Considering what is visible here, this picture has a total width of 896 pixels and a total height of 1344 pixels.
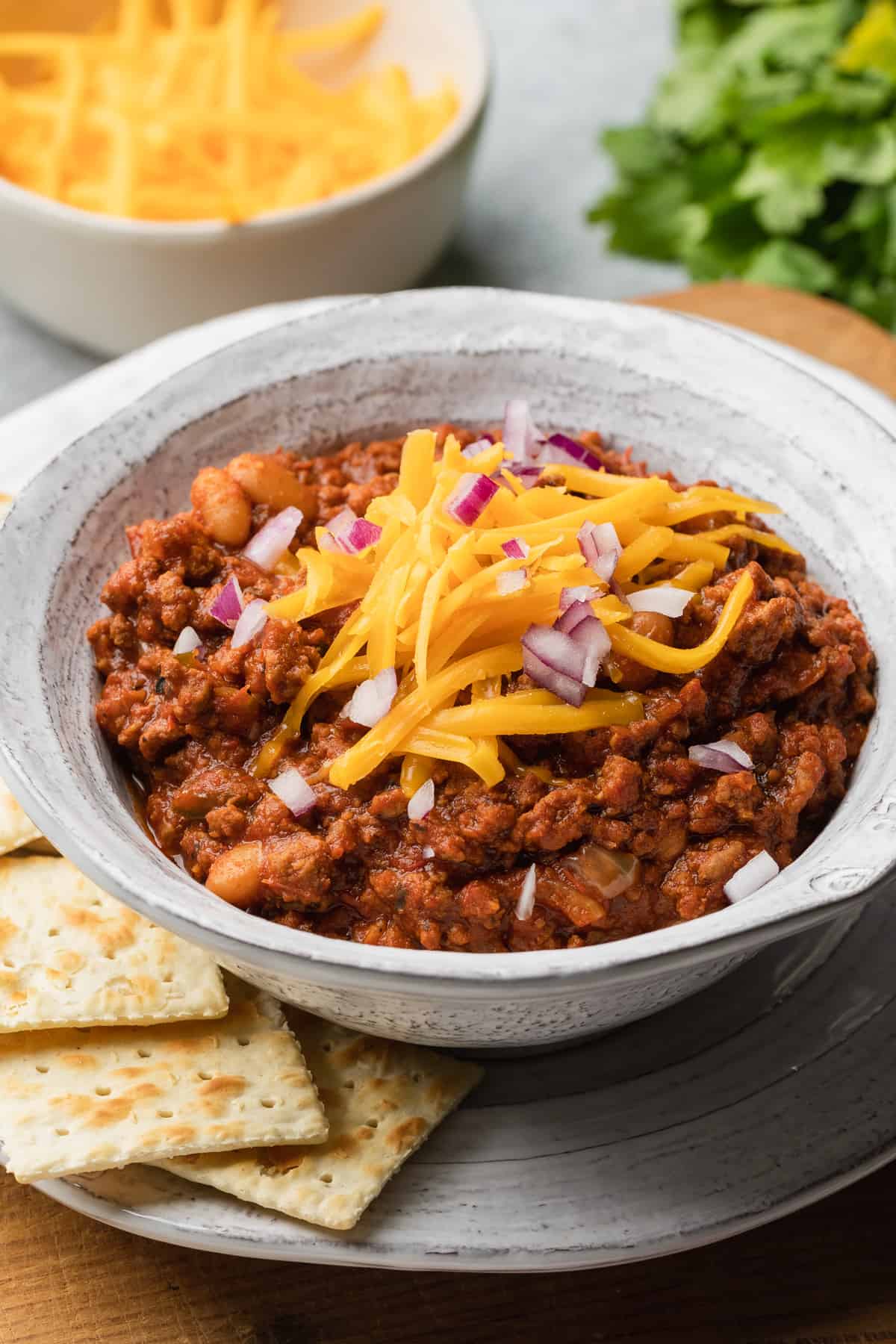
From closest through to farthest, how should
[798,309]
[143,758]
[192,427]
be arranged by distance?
[143,758] < [192,427] < [798,309]

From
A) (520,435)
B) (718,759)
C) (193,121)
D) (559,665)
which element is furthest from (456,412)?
(193,121)

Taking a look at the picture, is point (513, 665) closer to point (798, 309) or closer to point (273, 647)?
point (273, 647)

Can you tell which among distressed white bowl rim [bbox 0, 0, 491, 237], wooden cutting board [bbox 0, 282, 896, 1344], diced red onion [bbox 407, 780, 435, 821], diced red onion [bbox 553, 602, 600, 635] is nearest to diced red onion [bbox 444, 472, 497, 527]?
diced red onion [bbox 553, 602, 600, 635]

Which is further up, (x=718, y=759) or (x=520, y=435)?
(x=520, y=435)

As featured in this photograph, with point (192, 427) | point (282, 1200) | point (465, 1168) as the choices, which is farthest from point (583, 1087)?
point (192, 427)

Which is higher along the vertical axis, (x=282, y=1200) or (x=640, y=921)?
(x=640, y=921)

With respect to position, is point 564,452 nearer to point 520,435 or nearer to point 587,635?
point 520,435

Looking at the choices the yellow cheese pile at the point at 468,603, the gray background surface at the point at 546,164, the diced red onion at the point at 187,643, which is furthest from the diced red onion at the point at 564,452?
the gray background surface at the point at 546,164
